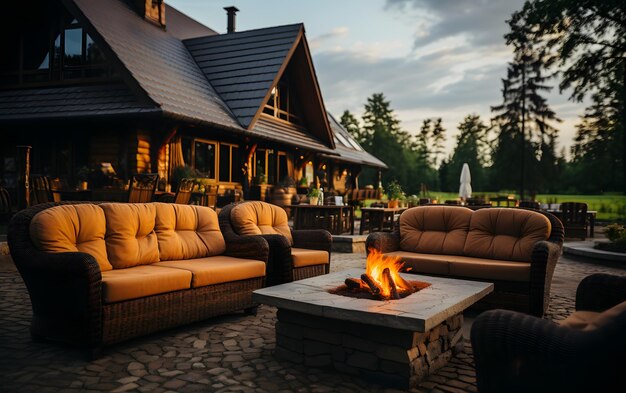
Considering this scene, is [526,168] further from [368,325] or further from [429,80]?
[368,325]

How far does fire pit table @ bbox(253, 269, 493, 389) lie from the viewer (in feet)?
9.57

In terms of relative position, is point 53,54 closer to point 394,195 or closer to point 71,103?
point 71,103

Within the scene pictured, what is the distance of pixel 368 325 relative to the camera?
307cm

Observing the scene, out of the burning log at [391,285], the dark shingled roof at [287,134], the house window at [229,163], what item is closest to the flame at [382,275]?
the burning log at [391,285]

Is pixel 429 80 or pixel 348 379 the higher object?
pixel 429 80

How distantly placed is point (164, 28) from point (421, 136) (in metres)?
54.2

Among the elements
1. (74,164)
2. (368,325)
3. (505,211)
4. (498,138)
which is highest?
(498,138)

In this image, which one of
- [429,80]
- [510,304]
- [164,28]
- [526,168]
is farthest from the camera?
[526,168]

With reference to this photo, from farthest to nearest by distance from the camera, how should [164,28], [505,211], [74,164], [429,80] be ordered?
[429,80]
[164,28]
[74,164]
[505,211]

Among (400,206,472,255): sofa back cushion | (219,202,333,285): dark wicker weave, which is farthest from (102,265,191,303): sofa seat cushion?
(400,206,472,255): sofa back cushion

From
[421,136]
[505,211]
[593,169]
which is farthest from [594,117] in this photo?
[505,211]

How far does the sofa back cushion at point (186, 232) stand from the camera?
454cm

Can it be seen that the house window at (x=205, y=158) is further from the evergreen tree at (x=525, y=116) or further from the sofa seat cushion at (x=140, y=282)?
the evergreen tree at (x=525, y=116)

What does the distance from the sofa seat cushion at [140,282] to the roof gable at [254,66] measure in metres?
9.17
